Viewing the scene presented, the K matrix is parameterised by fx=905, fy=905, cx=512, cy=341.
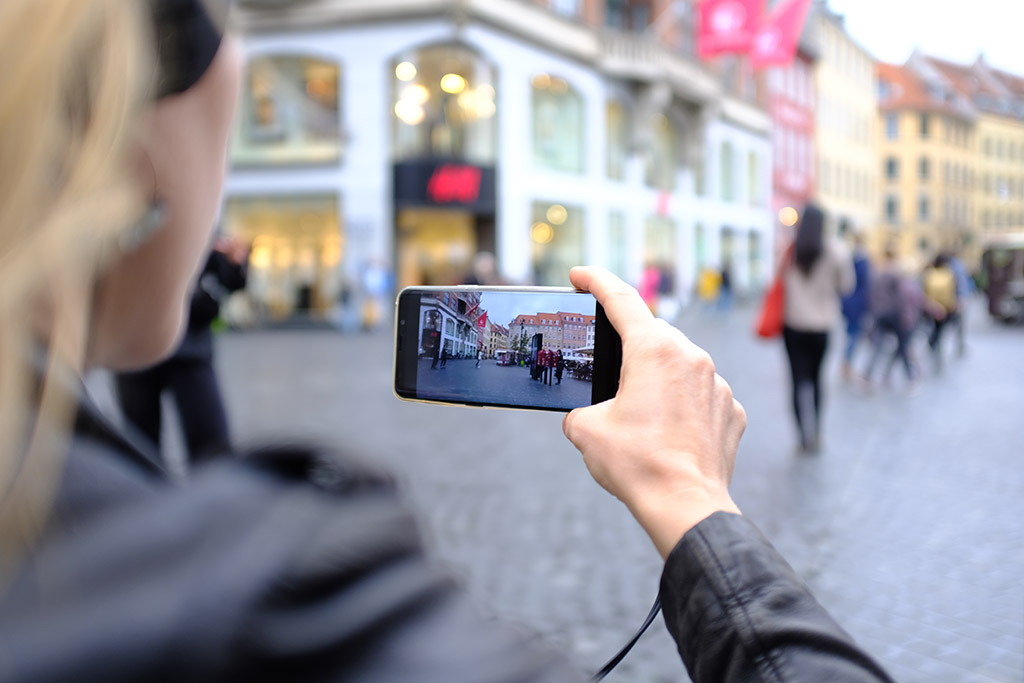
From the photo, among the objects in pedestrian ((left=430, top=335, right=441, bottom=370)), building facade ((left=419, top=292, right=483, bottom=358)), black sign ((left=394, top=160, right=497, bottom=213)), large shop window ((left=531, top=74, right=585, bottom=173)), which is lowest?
Result: pedestrian ((left=430, top=335, right=441, bottom=370))

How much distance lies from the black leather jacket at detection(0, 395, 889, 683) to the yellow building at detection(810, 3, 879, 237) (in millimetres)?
49455

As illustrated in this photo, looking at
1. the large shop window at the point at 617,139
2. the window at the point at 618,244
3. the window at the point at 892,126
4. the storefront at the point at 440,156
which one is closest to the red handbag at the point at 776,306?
the storefront at the point at 440,156

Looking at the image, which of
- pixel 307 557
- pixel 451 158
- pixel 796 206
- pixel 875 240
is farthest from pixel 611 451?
pixel 875 240

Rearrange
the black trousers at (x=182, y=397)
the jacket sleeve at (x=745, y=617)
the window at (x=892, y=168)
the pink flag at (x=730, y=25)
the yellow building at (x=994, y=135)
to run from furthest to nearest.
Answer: the window at (x=892, y=168), the yellow building at (x=994, y=135), the pink flag at (x=730, y=25), the black trousers at (x=182, y=397), the jacket sleeve at (x=745, y=617)

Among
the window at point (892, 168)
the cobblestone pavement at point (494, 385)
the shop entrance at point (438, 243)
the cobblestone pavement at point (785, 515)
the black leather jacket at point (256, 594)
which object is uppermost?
the window at point (892, 168)

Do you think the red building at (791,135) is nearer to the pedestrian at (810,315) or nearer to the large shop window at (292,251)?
the large shop window at (292,251)

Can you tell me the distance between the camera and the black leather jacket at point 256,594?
0.51 meters

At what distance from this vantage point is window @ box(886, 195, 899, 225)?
7044cm

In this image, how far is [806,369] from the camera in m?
6.75

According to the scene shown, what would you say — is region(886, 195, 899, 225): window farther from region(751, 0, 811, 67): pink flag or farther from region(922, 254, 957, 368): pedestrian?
region(751, 0, 811, 67): pink flag

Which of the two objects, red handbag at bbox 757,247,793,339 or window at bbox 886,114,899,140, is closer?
red handbag at bbox 757,247,793,339

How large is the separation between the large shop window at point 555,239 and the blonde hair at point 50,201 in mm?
24575

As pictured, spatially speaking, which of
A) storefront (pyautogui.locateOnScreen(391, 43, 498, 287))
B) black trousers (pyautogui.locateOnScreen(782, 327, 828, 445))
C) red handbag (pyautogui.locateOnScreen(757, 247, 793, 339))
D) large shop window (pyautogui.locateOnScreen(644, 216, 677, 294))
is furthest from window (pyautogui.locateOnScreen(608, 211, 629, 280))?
black trousers (pyautogui.locateOnScreen(782, 327, 828, 445))

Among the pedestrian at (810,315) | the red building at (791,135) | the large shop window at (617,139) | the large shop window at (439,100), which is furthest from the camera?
the red building at (791,135)
